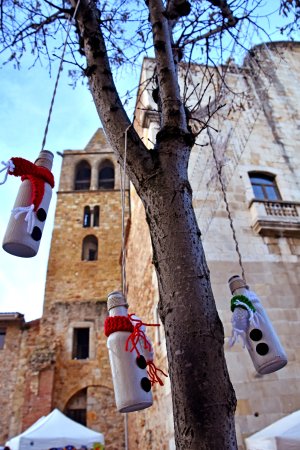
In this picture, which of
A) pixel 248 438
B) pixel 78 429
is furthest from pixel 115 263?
pixel 248 438

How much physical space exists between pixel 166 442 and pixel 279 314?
291cm

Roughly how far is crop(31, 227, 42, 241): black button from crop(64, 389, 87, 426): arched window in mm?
12237

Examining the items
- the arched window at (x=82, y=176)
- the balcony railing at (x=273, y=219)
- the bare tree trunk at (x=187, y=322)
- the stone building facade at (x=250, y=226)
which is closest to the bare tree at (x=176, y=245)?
the bare tree trunk at (x=187, y=322)

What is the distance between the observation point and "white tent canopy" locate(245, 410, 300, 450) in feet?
12.4

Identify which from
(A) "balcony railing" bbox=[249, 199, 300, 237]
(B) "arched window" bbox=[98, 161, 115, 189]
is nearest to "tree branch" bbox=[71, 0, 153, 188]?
(A) "balcony railing" bbox=[249, 199, 300, 237]

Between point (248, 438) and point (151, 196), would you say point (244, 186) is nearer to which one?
point (248, 438)

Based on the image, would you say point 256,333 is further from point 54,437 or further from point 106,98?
point 54,437

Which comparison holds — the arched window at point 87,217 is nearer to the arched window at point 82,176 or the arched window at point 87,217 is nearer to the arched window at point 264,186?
the arched window at point 82,176

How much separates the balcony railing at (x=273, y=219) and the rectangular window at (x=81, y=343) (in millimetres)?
9252

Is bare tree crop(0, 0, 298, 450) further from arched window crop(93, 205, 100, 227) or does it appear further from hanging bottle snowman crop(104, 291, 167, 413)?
arched window crop(93, 205, 100, 227)

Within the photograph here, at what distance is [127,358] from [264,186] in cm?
736

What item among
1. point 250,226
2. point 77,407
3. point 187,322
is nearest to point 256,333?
point 187,322

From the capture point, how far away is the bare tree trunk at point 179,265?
1.43m

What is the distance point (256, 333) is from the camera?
211cm
